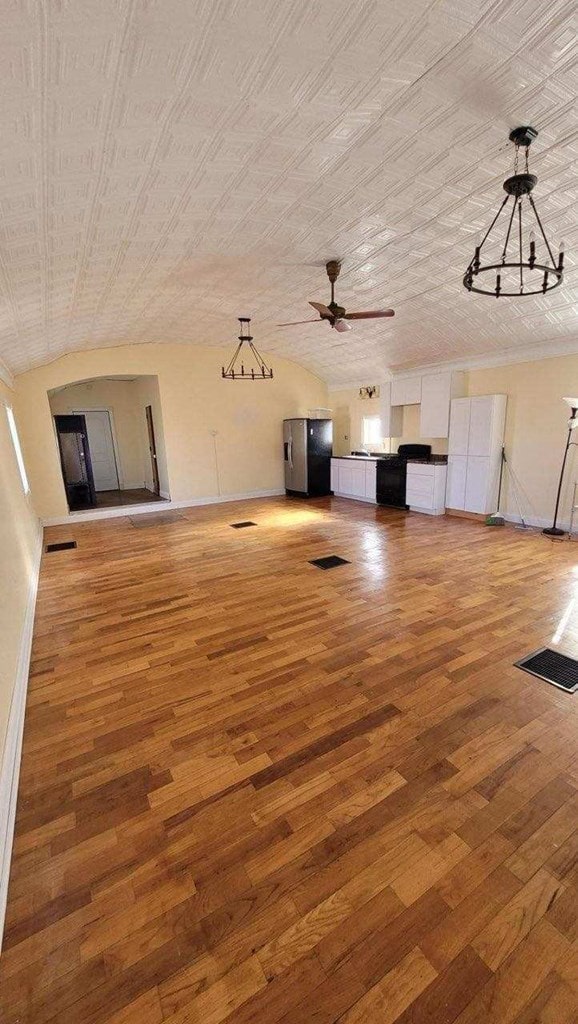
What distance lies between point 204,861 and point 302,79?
136 inches

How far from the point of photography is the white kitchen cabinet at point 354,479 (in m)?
7.89

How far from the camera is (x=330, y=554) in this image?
4.84 metres

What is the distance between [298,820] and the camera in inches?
62.6

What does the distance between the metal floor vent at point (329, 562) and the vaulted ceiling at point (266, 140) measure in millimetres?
3171

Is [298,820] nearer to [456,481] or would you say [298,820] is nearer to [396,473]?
[456,481]

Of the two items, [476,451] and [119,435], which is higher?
[119,435]

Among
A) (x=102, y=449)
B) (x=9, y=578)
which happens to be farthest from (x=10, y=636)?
(x=102, y=449)

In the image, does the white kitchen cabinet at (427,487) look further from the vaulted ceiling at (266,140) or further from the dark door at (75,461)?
the dark door at (75,461)

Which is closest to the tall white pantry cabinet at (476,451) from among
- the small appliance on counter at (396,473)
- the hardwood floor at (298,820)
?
the small appliance on counter at (396,473)

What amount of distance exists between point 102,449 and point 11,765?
30.6 ft

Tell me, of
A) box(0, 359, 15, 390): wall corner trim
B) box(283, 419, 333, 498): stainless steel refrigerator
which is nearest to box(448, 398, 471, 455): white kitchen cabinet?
box(283, 419, 333, 498): stainless steel refrigerator

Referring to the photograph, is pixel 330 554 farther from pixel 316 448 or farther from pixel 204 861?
pixel 316 448

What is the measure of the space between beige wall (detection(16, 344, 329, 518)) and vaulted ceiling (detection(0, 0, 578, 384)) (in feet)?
8.33

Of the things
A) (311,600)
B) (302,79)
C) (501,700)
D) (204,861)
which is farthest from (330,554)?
(302,79)
